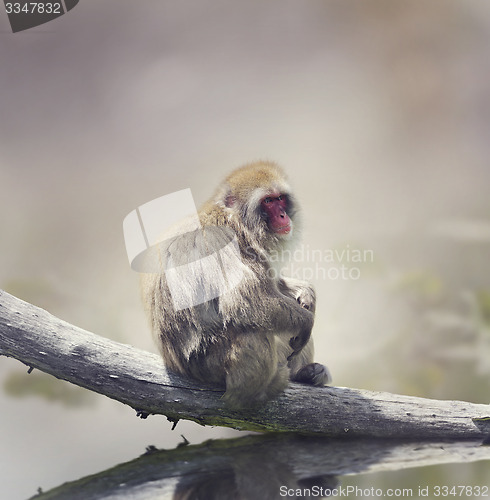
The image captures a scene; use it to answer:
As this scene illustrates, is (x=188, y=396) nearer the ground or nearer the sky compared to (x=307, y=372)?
nearer the ground

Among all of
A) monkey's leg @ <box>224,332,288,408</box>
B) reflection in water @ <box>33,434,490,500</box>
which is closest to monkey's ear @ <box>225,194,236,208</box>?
monkey's leg @ <box>224,332,288,408</box>

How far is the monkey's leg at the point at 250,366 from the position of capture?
2871 mm

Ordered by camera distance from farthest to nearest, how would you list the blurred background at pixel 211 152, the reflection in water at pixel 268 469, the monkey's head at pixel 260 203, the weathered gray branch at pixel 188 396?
1. the blurred background at pixel 211 152
2. the monkey's head at pixel 260 203
3. the weathered gray branch at pixel 188 396
4. the reflection in water at pixel 268 469

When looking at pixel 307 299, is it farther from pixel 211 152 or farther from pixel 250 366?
pixel 211 152

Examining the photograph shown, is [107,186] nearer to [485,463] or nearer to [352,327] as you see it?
[352,327]

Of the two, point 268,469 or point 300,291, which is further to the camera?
point 300,291

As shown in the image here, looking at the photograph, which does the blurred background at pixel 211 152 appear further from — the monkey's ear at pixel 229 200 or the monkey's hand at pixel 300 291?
the monkey's hand at pixel 300 291

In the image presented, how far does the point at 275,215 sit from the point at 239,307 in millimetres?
650

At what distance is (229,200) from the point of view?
128 inches

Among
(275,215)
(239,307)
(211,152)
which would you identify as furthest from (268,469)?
(211,152)

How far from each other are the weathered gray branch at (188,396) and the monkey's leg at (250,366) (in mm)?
157

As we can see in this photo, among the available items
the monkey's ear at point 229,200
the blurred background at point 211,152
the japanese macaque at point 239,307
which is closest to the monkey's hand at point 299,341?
Answer: the japanese macaque at point 239,307

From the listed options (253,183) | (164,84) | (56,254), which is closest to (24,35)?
(164,84)

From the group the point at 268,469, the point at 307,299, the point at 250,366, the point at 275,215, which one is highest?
the point at 275,215
